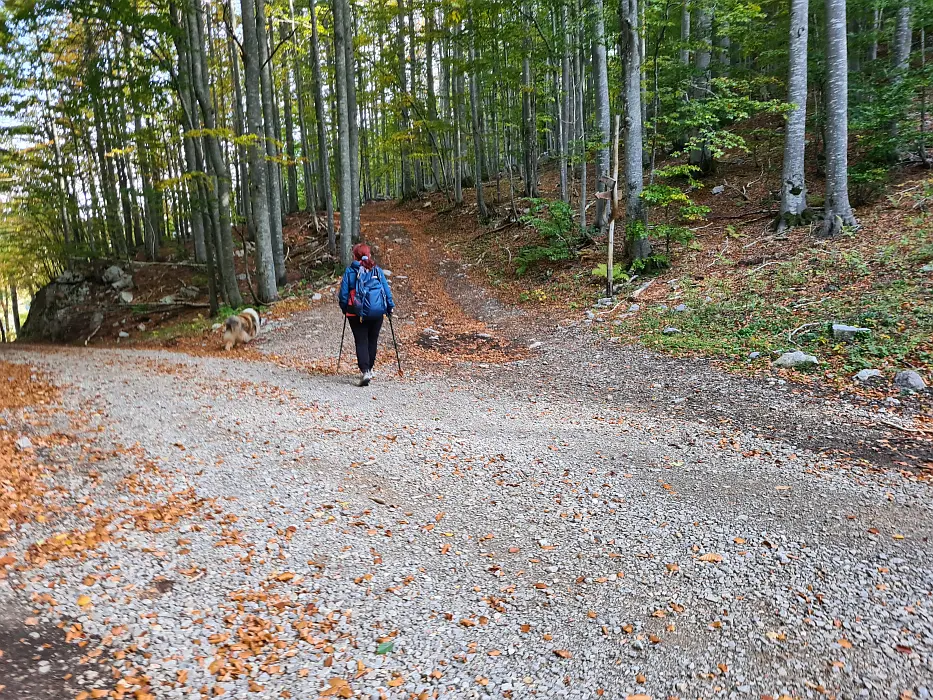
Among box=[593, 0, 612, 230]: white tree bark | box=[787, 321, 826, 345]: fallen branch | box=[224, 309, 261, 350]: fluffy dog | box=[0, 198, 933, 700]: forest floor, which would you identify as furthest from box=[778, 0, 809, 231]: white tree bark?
box=[224, 309, 261, 350]: fluffy dog

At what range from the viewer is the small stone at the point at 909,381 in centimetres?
559

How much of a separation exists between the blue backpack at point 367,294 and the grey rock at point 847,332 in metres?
6.23

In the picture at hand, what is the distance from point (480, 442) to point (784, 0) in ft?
56.1

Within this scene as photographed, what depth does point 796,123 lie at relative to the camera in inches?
416

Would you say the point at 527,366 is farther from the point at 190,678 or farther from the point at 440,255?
the point at 440,255

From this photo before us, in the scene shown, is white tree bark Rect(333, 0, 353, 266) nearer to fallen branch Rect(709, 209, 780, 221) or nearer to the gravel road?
fallen branch Rect(709, 209, 780, 221)

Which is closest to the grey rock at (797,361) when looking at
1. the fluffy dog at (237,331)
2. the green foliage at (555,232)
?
the green foliage at (555,232)

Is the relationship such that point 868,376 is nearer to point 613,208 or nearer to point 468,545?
point 468,545

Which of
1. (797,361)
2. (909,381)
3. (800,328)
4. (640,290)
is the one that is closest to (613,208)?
(640,290)

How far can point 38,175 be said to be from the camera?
20000 millimetres

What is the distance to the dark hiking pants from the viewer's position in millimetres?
7738

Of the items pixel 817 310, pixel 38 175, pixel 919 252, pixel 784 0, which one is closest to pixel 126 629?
pixel 817 310

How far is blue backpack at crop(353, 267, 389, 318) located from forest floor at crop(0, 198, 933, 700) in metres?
1.50

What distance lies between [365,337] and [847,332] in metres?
6.58
